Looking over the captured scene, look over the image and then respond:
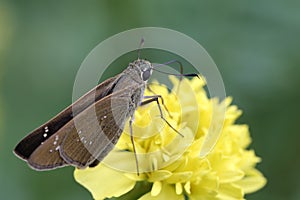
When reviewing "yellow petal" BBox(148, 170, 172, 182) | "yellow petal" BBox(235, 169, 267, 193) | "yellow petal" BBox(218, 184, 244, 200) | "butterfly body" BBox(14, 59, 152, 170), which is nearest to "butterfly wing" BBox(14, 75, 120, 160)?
"butterfly body" BBox(14, 59, 152, 170)

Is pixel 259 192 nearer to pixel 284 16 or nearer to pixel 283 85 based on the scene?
pixel 283 85

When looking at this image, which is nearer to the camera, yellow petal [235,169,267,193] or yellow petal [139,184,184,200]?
yellow petal [139,184,184,200]

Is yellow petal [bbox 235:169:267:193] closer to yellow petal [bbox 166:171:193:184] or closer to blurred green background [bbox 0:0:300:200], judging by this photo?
yellow petal [bbox 166:171:193:184]

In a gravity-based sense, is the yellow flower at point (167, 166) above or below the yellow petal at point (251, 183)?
above

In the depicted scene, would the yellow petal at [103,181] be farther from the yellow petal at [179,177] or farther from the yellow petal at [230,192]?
the yellow petal at [230,192]

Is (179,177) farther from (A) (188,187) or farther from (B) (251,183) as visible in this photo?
(B) (251,183)

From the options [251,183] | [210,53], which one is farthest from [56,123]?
[210,53]

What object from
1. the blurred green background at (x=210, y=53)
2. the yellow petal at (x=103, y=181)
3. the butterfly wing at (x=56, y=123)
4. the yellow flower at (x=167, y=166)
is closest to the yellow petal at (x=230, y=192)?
the yellow flower at (x=167, y=166)
